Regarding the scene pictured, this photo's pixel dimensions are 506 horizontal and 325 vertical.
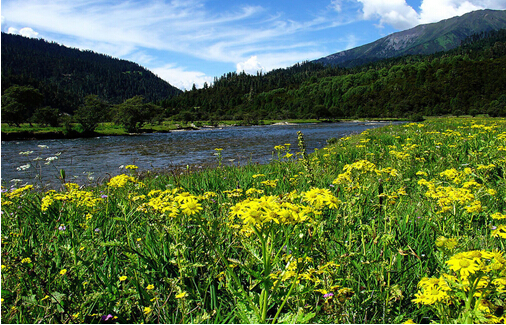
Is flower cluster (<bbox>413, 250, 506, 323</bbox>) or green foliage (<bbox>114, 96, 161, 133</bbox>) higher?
green foliage (<bbox>114, 96, 161, 133</bbox>)

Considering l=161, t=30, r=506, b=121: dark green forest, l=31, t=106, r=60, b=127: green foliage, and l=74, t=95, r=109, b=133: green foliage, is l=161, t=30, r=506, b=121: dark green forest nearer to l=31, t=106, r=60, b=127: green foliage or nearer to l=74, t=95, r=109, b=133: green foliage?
l=31, t=106, r=60, b=127: green foliage

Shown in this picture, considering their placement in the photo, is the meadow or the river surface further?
the river surface

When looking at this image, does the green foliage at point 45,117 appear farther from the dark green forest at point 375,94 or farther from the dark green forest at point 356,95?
the dark green forest at point 375,94

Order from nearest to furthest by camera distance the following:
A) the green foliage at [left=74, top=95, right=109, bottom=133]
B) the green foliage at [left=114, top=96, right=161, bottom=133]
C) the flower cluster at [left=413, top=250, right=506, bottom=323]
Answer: the flower cluster at [left=413, top=250, right=506, bottom=323] → the green foliage at [left=74, top=95, right=109, bottom=133] → the green foliage at [left=114, top=96, right=161, bottom=133]

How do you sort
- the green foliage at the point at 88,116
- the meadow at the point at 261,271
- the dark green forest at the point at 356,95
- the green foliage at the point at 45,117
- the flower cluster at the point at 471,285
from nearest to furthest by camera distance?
the flower cluster at the point at 471,285 < the meadow at the point at 261,271 < the green foliage at the point at 88,116 < the green foliage at the point at 45,117 < the dark green forest at the point at 356,95

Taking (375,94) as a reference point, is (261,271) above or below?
below

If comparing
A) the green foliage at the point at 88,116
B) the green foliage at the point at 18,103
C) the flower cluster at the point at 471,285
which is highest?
the green foliage at the point at 18,103

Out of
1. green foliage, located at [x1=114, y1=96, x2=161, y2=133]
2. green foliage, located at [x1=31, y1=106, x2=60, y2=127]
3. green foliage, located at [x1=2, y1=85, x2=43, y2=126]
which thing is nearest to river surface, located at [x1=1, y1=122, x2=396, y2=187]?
green foliage, located at [x1=2, y1=85, x2=43, y2=126]

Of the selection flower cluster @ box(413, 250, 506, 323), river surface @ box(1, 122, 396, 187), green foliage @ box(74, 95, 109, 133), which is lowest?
river surface @ box(1, 122, 396, 187)

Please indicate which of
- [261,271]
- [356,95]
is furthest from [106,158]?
[356,95]

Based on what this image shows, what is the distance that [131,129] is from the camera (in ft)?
174

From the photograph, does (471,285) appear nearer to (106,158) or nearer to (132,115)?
(106,158)

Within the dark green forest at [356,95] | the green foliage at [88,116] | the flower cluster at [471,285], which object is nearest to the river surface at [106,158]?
the flower cluster at [471,285]

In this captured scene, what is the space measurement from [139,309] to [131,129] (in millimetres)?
56340
